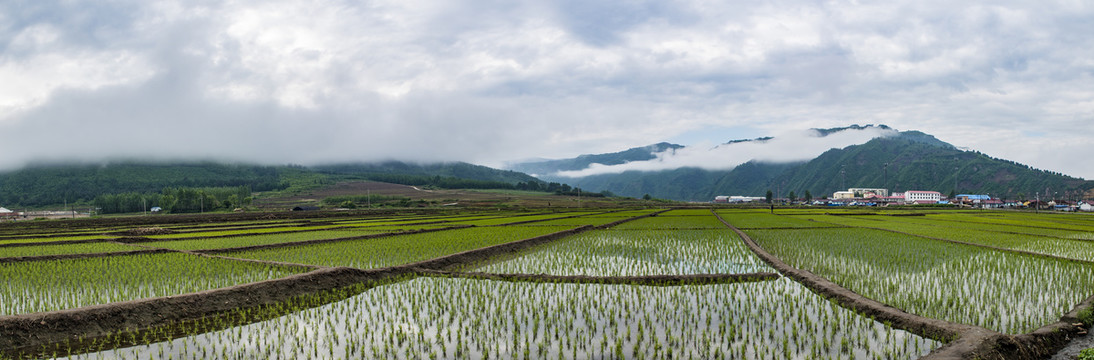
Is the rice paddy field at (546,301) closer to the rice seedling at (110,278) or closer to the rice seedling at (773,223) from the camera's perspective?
the rice seedling at (110,278)

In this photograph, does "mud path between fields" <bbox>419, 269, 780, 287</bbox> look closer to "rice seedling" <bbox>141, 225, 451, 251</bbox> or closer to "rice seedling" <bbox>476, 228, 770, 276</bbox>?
"rice seedling" <bbox>476, 228, 770, 276</bbox>

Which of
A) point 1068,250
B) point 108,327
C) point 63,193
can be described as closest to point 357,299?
point 108,327

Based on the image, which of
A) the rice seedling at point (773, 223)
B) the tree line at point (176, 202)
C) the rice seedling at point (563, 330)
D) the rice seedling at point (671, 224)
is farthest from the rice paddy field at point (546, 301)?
the tree line at point (176, 202)

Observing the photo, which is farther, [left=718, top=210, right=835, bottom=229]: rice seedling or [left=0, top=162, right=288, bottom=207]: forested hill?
[left=0, top=162, right=288, bottom=207]: forested hill

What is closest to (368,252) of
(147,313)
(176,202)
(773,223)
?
(147,313)

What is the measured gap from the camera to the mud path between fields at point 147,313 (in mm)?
8188

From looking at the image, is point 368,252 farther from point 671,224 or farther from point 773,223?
point 773,223

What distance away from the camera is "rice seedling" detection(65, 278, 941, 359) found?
7.32 metres

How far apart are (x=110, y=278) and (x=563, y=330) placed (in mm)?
11610

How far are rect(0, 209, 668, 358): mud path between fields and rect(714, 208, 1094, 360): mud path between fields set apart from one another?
10130 mm

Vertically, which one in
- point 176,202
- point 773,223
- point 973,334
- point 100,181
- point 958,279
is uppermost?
point 100,181

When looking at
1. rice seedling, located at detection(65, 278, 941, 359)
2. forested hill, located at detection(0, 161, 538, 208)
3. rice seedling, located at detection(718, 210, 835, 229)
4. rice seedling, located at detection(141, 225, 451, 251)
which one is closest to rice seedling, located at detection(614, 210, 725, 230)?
rice seedling, located at detection(718, 210, 835, 229)

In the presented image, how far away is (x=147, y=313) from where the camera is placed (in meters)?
9.37

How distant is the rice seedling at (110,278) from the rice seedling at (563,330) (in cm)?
361
